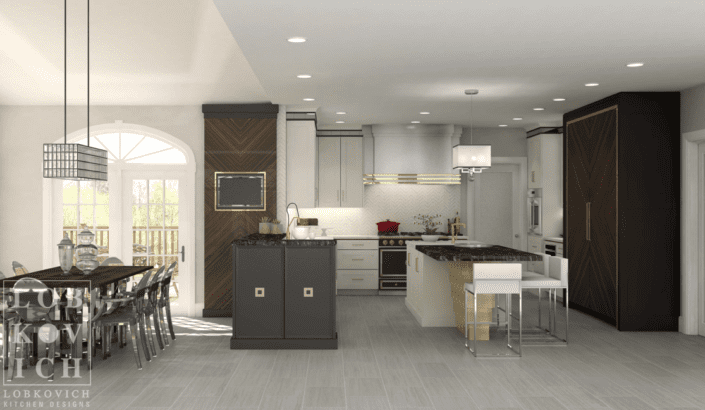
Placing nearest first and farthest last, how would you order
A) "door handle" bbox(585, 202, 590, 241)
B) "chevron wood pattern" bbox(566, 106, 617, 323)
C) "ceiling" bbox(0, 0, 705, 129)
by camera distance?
"ceiling" bbox(0, 0, 705, 129), "chevron wood pattern" bbox(566, 106, 617, 323), "door handle" bbox(585, 202, 590, 241)

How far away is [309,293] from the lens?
568 cm

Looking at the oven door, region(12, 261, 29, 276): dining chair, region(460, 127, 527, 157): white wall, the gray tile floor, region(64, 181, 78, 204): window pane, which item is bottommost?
the gray tile floor

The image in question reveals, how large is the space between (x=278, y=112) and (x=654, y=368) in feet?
16.7

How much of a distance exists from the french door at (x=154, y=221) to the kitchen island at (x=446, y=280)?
3057 millimetres

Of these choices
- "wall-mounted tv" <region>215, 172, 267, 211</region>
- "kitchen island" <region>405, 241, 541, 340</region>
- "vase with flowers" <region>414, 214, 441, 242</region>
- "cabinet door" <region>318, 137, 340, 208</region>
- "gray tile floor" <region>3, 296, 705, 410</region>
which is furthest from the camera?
"cabinet door" <region>318, 137, 340, 208</region>

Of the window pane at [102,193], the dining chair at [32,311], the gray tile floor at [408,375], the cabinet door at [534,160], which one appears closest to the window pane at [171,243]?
the window pane at [102,193]

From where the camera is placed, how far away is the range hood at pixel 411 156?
9.18m

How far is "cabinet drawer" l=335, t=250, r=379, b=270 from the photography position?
9062mm

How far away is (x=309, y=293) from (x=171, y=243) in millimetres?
2779

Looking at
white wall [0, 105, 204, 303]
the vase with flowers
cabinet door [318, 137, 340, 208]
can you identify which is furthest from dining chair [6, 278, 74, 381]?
the vase with flowers

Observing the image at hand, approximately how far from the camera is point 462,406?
397cm

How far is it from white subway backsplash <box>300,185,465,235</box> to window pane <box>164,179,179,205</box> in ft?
9.02

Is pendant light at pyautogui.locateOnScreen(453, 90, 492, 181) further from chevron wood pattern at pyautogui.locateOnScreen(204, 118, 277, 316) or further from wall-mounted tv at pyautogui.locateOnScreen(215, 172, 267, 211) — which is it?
wall-mounted tv at pyautogui.locateOnScreen(215, 172, 267, 211)

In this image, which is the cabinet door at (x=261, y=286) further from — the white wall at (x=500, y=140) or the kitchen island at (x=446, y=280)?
the white wall at (x=500, y=140)
